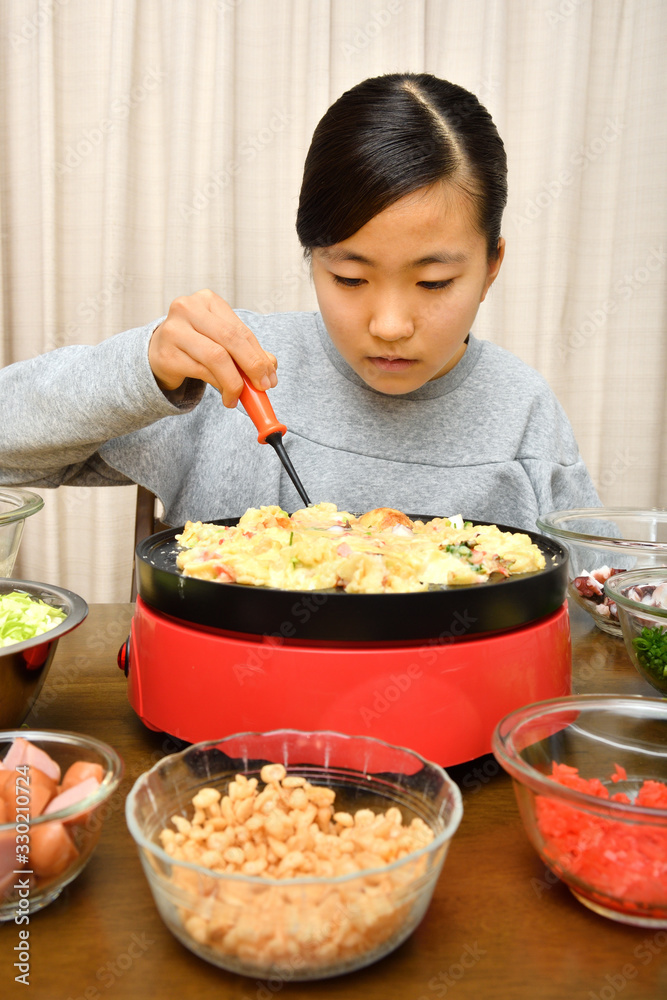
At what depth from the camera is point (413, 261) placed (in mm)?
1307

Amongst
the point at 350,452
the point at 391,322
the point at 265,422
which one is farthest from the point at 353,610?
the point at 350,452

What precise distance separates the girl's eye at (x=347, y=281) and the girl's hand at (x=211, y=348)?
21cm

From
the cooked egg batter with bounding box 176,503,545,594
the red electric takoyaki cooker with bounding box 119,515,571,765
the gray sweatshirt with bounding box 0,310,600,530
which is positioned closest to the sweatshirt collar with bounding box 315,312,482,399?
the gray sweatshirt with bounding box 0,310,600,530

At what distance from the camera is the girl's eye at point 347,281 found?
137 cm

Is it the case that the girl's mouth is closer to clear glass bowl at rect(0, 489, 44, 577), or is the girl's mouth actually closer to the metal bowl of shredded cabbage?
clear glass bowl at rect(0, 489, 44, 577)

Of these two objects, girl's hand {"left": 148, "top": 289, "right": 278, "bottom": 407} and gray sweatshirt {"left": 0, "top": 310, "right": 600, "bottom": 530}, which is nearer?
girl's hand {"left": 148, "top": 289, "right": 278, "bottom": 407}

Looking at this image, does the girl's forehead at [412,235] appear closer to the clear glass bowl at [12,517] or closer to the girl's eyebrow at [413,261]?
the girl's eyebrow at [413,261]

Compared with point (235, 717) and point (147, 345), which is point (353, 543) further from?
point (147, 345)

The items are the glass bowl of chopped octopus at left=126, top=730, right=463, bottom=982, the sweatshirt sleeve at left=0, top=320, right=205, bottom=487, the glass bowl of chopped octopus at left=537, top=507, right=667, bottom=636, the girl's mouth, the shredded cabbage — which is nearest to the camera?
the glass bowl of chopped octopus at left=126, top=730, right=463, bottom=982

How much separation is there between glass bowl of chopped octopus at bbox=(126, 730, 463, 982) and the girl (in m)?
0.69

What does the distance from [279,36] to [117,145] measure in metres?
0.65

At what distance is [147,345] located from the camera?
4.34 ft

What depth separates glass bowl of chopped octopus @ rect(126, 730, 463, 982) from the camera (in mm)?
537

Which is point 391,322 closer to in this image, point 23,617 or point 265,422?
point 265,422
